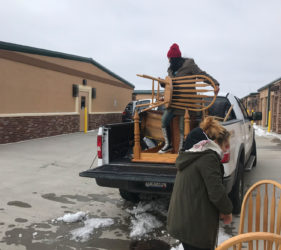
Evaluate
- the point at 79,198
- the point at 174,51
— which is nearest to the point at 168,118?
the point at 174,51

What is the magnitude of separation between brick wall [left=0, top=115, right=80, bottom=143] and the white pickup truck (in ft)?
24.2

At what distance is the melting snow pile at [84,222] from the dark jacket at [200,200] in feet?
6.36

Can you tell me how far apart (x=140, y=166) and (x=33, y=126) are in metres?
9.33

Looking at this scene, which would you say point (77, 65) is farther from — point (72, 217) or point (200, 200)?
point (200, 200)

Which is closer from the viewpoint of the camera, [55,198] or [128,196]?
[128,196]

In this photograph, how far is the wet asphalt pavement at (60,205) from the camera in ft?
12.1

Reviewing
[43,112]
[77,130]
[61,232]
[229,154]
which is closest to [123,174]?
[61,232]

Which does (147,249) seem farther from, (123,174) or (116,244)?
(123,174)

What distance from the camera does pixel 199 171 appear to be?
7.21 ft

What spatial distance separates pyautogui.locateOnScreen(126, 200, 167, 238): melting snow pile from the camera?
3.93 meters

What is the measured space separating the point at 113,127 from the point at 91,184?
7.01 feet

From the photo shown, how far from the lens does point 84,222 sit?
14.0 feet

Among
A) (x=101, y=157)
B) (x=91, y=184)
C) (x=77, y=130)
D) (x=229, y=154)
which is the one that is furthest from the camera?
(x=77, y=130)

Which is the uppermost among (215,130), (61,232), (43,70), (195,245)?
(43,70)
